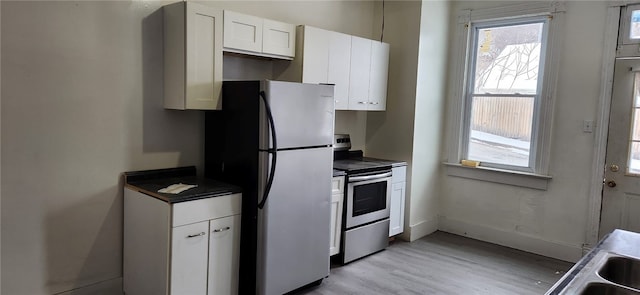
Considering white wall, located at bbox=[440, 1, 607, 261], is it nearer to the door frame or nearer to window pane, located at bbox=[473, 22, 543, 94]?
the door frame

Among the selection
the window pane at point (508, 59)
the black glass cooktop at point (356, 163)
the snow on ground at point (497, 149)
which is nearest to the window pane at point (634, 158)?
the snow on ground at point (497, 149)

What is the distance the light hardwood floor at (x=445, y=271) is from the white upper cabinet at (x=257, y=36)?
185cm

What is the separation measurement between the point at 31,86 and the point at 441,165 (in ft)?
12.8

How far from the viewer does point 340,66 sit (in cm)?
387

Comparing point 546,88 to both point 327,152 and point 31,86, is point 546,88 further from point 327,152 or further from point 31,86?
point 31,86

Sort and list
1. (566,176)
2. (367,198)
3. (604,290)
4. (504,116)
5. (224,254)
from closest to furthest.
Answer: (604,290) → (224,254) → (367,198) → (566,176) → (504,116)

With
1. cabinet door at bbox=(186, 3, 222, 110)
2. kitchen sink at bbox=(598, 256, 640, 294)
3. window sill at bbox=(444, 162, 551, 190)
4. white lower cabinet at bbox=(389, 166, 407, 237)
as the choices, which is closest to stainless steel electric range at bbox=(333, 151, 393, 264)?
white lower cabinet at bbox=(389, 166, 407, 237)

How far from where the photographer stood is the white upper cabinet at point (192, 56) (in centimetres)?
280

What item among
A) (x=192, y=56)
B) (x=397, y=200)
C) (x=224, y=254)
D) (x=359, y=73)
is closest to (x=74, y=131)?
(x=192, y=56)

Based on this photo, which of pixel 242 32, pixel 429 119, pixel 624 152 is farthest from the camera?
pixel 429 119

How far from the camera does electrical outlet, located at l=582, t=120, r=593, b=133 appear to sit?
3881 millimetres

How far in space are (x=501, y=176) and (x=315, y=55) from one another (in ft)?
7.68

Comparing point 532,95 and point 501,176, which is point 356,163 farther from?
point 532,95

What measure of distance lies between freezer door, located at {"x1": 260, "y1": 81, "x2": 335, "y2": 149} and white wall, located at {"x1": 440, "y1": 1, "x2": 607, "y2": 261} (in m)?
2.26
